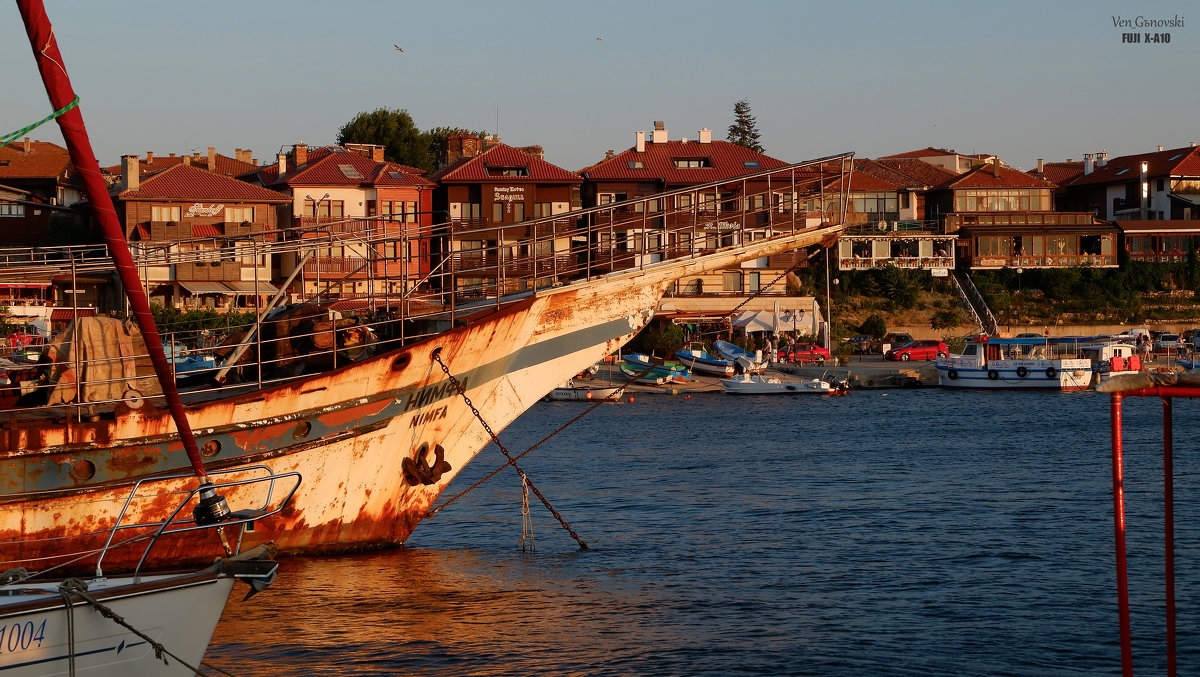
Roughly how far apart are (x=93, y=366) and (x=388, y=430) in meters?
3.38

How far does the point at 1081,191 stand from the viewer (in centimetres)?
8931

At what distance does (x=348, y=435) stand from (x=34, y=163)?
62.8 metres

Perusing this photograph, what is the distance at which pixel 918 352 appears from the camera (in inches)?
2473

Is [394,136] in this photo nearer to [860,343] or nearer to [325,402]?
[860,343]

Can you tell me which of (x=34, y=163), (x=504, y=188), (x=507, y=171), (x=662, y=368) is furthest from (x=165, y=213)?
(x=662, y=368)

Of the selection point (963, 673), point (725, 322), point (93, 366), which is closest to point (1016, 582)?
point (963, 673)

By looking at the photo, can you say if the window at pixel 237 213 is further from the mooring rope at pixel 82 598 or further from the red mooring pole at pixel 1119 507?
the red mooring pole at pixel 1119 507

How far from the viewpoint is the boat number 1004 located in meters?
8.78

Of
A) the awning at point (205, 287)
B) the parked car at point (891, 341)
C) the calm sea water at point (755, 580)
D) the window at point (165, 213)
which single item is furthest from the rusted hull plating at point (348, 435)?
the window at point (165, 213)

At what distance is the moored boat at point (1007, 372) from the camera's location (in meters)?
56.9

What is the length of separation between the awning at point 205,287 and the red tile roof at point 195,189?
14.4ft

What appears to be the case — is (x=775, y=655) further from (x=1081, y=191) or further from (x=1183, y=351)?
(x=1081, y=191)

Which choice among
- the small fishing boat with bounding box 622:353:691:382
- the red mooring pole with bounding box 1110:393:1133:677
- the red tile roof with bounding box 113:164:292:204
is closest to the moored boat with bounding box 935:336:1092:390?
the small fishing boat with bounding box 622:353:691:382

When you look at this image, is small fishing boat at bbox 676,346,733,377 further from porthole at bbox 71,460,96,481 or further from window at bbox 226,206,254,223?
porthole at bbox 71,460,96,481
